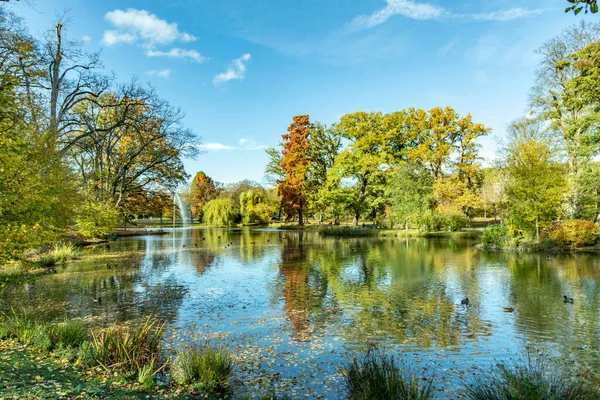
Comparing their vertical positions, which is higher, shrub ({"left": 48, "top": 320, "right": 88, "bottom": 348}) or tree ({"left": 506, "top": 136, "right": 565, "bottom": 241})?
tree ({"left": 506, "top": 136, "right": 565, "bottom": 241})

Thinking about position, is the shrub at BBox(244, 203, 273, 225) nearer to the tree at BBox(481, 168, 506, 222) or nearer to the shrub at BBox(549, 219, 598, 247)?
the tree at BBox(481, 168, 506, 222)

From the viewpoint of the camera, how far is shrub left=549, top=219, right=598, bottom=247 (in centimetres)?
2052

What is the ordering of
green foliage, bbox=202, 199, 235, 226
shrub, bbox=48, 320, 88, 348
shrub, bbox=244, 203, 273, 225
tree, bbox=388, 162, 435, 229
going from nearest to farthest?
1. shrub, bbox=48, 320, 88, 348
2. tree, bbox=388, 162, 435, 229
3. green foliage, bbox=202, 199, 235, 226
4. shrub, bbox=244, 203, 273, 225

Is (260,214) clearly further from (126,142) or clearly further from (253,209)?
(126,142)

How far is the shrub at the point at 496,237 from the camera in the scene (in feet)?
78.3

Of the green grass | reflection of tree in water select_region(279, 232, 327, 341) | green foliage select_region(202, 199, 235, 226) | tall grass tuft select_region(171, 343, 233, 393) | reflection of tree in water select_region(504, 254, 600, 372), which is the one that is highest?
green foliage select_region(202, 199, 235, 226)

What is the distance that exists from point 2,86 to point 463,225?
1513 inches

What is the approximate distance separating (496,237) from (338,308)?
18991 millimetres

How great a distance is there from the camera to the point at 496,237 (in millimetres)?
24203

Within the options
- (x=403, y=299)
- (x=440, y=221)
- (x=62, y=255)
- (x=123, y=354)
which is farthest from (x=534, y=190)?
(x=62, y=255)

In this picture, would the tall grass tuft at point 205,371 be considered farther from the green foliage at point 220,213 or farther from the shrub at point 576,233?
the green foliage at point 220,213

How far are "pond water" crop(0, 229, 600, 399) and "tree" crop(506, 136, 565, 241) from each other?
472 centimetres

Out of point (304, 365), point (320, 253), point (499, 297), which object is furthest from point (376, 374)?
point (320, 253)

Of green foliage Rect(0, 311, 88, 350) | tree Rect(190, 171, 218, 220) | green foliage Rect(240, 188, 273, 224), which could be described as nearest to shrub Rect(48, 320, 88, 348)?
green foliage Rect(0, 311, 88, 350)
